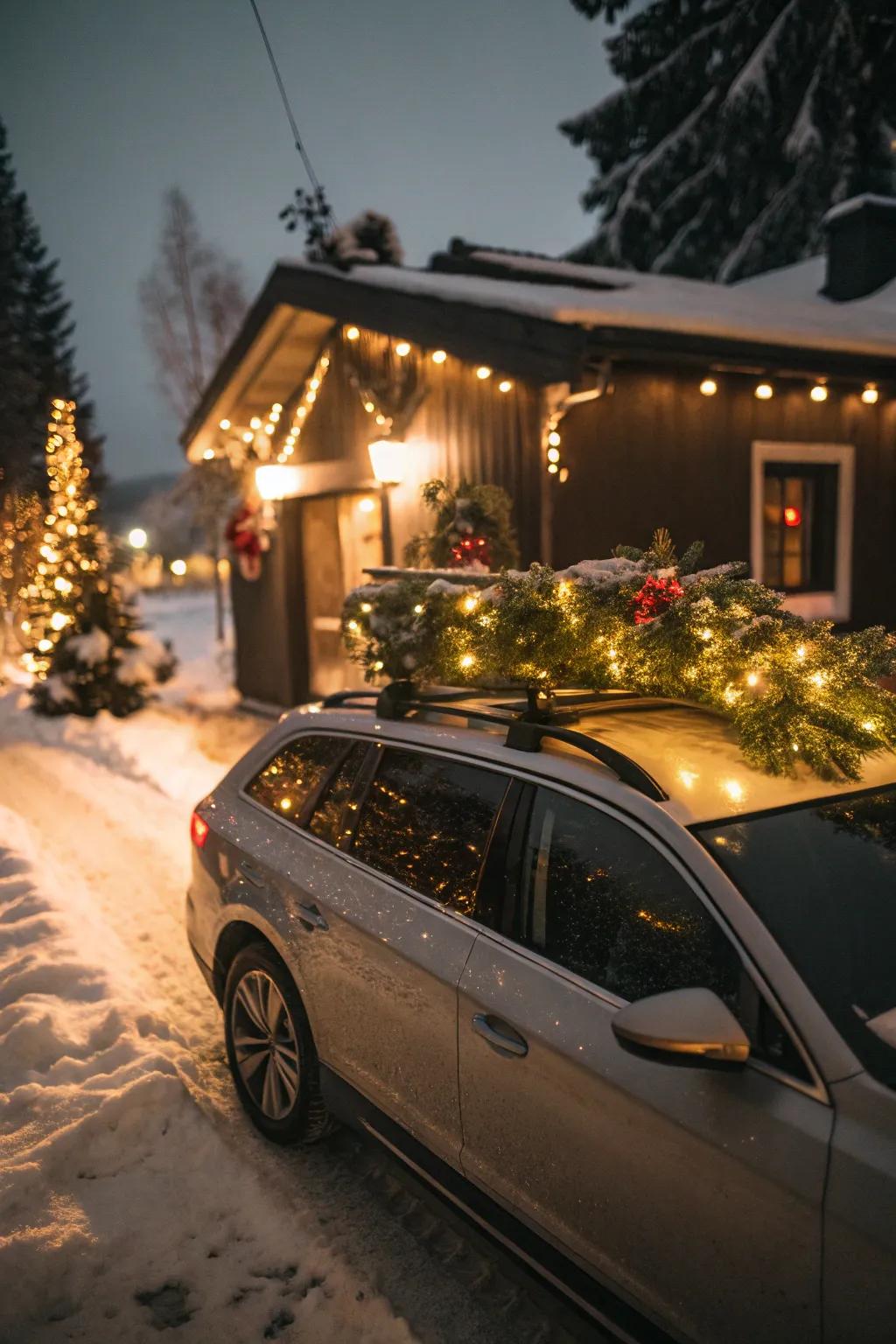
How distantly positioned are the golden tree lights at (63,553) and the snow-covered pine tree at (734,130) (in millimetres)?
14949

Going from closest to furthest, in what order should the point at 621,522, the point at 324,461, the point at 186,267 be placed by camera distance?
the point at 621,522 < the point at 324,461 < the point at 186,267

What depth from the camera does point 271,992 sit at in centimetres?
341

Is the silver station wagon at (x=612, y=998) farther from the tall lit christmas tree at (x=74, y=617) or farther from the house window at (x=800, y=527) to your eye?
the tall lit christmas tree at (x=74, y=617)

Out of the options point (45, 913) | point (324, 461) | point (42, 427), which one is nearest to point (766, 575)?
point (324, 461)

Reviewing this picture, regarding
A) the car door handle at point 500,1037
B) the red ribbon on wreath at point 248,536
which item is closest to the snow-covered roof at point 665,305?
the red ribbon on wreath at point 248,536

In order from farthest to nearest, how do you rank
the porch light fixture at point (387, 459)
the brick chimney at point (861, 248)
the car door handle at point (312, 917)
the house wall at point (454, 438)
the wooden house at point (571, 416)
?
1. the brick chimney at point (861, 248)
2. the porch light fixture at point (387, 459)
3. the house wall at point (454, 438)
4. the wooden house at point (571, 416)
5. the car door handle at point (312, 917)

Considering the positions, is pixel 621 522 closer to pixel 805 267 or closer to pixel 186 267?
pixel 805 267

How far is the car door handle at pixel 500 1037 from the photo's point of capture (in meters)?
2.31

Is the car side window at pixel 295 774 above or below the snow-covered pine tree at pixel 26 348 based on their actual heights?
below

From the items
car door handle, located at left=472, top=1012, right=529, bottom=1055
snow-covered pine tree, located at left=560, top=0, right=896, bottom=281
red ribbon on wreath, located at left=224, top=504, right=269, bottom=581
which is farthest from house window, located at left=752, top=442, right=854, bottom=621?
snow-covered pine tree, located at left=560, top=0, right=896, bottom=281

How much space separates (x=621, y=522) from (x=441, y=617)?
13.2 ft

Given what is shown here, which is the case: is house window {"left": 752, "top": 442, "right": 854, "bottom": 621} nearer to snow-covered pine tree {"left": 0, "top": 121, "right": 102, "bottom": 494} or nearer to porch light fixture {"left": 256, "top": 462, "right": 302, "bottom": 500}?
porch light fixture {"left": 256, "top": 462, "right": 302, "bottom": 500}

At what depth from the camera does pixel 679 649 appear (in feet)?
10.4

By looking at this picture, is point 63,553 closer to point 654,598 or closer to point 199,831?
point 199,831
